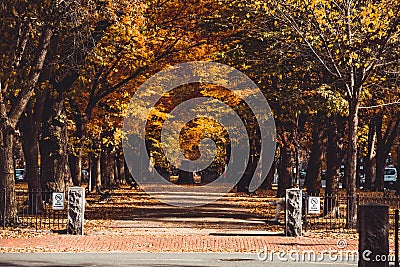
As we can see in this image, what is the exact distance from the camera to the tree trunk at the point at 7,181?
24.3 m

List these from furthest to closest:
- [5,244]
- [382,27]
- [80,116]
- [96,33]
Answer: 1. [80,116]
2. [96,33]
3. [382,27]
4. [5,244]

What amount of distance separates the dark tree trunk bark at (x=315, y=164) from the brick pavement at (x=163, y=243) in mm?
12346

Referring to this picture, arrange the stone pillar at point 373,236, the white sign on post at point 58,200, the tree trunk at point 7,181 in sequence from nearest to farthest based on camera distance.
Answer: the stone pillar at point 373,236
the white sign on post at point 58,200
the tree trunk at point 7,181

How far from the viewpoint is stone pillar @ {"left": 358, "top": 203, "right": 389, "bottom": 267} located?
12.5m

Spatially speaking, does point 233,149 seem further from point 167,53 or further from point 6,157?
point 6,157

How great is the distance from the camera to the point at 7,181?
24719 millimetres

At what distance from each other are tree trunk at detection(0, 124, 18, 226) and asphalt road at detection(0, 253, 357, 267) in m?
6.11

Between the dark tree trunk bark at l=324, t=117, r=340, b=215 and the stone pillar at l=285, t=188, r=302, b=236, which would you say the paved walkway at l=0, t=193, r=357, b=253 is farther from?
the dark tree trunk bark at l=324, t=117, r=340, b=215

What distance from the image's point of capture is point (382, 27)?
23.7 m

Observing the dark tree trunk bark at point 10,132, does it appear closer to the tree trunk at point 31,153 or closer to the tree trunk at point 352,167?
the tree trunk at point 31,153

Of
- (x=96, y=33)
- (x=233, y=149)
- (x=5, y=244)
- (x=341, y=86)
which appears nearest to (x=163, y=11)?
(x=96, y=33)

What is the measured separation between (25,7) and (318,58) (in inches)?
344

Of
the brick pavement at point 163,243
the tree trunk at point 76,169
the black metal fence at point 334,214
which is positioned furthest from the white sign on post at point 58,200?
the tree trunk at point 76,169

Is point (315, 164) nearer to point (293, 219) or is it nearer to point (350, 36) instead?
point (350, 36)
